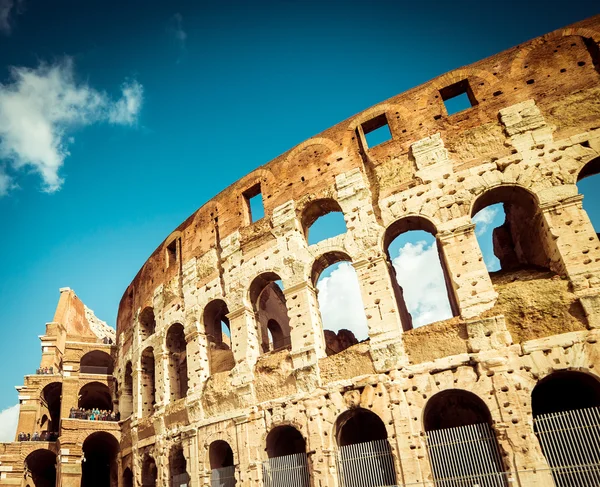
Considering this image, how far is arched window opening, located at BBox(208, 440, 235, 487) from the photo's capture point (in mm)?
11219

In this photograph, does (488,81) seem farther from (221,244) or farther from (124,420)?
(124,420)

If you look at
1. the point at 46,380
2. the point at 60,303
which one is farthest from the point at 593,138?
the point at 60,303

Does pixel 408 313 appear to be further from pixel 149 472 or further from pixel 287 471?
pixel 149 472

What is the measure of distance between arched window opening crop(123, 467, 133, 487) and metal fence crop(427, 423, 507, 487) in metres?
11.0

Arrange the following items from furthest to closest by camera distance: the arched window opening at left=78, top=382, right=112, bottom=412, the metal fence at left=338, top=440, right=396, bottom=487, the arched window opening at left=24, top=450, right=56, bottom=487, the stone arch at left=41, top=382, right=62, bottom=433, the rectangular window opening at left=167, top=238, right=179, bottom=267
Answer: the stone arch at left=41, top=382, right=62, bottom=433, the arched window opening at left=78, top=382, right=112, bottom=412, the arched window opening at left=24, top=450, right=56, bottom=487, the rectangular window opening at left=167, top=238, right=179, bottom=267, the metal fence at left=338, top=440, right=396, bottom=487

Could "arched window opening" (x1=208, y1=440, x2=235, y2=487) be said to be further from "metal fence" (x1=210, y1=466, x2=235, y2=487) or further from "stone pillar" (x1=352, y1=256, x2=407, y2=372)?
"stone pillar" (x1=352, y1=256, x2=407, y2=372)

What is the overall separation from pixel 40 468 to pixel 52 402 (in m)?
3.22

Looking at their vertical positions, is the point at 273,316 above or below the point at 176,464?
above

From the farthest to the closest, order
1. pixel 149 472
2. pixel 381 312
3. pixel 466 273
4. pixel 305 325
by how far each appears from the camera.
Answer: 1. pixel 149 472
2. pixel 305 325
3. pixel 381 312
4. pixel 466 273

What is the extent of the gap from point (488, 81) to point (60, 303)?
72.8 feet

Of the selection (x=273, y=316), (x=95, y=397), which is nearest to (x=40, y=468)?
(x=95, y=397)

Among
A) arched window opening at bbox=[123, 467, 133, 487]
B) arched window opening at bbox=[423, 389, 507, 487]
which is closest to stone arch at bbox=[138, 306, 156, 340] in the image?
arched window opening at bbox=[123, 467, 133, 487]

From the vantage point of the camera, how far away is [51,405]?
21203 millimetres

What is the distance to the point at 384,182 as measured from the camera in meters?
11.3
